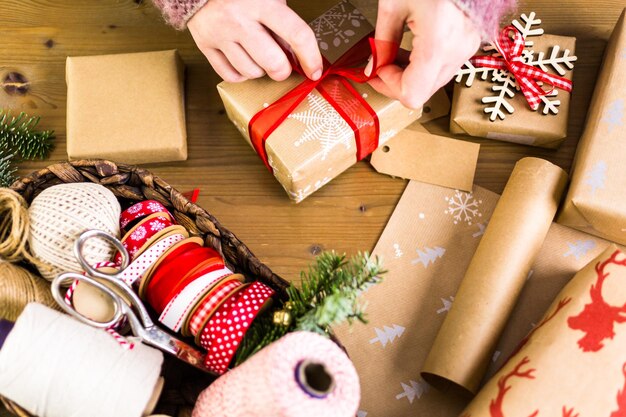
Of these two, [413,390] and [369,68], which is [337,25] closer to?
[369,68]

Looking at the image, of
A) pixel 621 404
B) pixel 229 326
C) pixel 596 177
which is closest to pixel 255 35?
pixel 229 326

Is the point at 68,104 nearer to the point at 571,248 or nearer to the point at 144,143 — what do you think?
the point at 144,143

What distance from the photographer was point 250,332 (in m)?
0.55

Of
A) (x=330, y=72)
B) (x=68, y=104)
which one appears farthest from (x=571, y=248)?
(x=68, y=104)

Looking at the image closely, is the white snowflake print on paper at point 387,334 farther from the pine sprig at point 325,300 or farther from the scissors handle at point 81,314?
the scissors handle at point 81,314

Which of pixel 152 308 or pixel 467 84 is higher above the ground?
pixel 467 84

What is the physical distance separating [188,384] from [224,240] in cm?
16

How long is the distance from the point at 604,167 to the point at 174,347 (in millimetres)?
532

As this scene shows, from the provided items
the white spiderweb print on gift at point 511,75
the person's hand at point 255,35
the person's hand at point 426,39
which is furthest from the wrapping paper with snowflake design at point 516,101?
the person's hand at point 255,35

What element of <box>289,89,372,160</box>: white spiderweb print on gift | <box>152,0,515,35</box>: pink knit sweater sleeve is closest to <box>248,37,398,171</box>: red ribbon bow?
<box>289,89,372,160</box>: white spiderweb print on gift

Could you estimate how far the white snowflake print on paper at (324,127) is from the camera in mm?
692

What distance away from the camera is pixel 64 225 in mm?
563

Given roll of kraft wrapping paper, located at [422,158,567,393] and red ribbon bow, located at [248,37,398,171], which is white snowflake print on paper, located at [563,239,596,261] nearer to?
roll of kraft wrapping paper, located at [422,158,567,393]

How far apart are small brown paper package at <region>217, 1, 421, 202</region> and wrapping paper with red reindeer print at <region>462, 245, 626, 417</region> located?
0.99 ft
